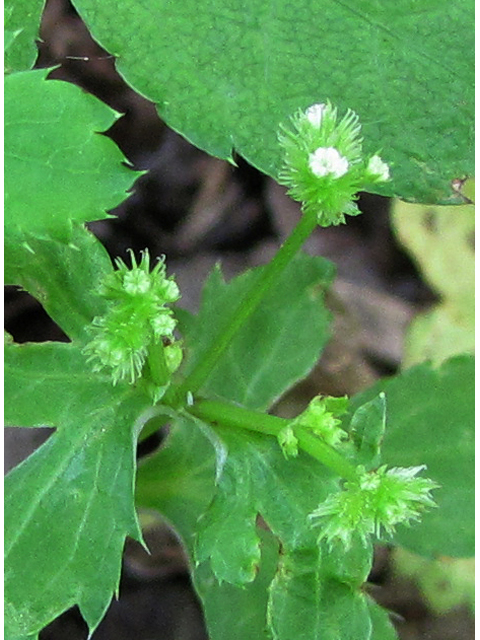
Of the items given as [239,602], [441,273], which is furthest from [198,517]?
[441,273]

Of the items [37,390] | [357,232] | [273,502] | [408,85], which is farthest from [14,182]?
[357,232]

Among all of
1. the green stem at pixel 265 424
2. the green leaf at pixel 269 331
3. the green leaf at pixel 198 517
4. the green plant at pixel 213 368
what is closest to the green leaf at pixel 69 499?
the green plant at pixel 213 368

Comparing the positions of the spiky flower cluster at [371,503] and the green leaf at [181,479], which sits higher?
the spiky flower cluster at [371,503]

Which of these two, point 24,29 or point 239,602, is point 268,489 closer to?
point 239,602

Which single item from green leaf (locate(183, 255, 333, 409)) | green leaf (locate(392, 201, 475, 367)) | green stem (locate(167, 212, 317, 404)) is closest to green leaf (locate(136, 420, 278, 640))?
green leaf (locate(183, 255, 333, 409))

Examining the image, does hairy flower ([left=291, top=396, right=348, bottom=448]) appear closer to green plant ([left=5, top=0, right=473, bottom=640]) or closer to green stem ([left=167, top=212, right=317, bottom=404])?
green plant ([left=5, top=0, right=473, bottom=640])

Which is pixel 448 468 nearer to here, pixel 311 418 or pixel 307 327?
pixel 307 327

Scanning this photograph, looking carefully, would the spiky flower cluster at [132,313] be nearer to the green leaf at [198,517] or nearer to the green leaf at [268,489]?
the green leaf at [268,489]
